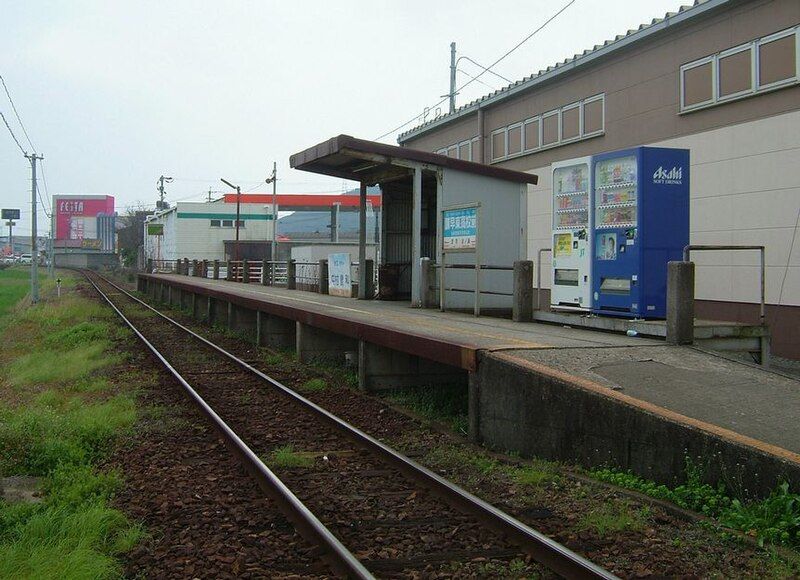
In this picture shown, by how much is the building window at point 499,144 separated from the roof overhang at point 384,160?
258 inches

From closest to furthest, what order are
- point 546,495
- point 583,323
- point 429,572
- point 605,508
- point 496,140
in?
point 429,572 < point 605,508 < point 546,495 < point 583,323 < point 496,140

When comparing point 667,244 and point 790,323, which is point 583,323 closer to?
point 667,244

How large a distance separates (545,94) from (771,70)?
24.9ft

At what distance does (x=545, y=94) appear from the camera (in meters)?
20.6

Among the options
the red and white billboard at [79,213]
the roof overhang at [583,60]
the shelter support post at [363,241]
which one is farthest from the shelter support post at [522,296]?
the red and white billboard at [79,213]

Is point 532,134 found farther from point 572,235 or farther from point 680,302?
point 680,302

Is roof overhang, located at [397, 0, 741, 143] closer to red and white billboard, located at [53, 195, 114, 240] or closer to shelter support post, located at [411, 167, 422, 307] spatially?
shelter support post, located at [411, 167, 422, 307]

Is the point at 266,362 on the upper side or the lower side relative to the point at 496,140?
lower

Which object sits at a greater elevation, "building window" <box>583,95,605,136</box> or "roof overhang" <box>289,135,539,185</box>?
"building window" <box>583,95,605,136</box>

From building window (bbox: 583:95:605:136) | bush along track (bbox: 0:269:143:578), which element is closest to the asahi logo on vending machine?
bush along track (bbox: 0:269:143:578)

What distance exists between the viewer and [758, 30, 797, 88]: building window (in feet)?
43.2

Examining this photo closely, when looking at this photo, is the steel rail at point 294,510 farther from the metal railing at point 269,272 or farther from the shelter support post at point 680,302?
the metal railing at point 269,272

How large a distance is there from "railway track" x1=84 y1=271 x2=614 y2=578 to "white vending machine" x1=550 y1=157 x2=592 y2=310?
446 cm

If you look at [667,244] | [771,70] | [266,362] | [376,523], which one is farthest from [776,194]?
[376,523]
